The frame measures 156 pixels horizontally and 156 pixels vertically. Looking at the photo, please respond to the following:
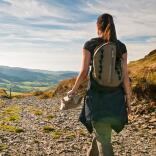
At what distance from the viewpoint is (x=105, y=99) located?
28.4 ft

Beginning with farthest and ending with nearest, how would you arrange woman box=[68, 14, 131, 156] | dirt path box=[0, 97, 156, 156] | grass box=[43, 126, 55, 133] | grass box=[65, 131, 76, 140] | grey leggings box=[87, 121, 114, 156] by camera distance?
grass box=[43, 126, 55, 133]
grass box=[65, 131, 76, 140]
dirt path box=[0, 97, 156, 156]
grey leggings box=[87, 121, 114, 156]
woman box=[68, 14, 131, 156]

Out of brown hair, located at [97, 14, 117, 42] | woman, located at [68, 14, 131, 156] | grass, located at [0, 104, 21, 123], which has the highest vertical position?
brown hair, located at [97, 14, 117, 42]

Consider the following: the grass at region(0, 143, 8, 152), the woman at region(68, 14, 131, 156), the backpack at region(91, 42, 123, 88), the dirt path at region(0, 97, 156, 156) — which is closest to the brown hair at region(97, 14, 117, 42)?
the woman at region(68, 14, 131, 156)

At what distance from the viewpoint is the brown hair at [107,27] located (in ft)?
27.8

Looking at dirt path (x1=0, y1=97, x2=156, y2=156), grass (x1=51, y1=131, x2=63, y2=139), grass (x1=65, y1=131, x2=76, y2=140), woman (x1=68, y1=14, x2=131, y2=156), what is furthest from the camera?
grass (x1=51, y1=131, x2=63, y2=139)

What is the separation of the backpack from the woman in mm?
142

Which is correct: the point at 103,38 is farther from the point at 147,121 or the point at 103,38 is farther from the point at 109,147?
the point at 147,121

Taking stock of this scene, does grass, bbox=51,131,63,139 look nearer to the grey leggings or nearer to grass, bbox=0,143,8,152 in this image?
grass, bbox=0,143,8,152

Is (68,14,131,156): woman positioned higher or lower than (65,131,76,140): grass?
higher

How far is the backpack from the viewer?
8.41 m

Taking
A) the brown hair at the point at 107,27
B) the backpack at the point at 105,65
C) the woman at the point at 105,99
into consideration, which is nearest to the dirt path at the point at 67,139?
the woman at the point at 105,99

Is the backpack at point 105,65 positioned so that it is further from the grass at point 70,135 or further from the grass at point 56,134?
the grass at point 56,134

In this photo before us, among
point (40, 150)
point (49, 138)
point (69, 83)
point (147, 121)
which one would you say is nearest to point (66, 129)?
point (49, 138)

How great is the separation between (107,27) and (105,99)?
Answer: 159cm
